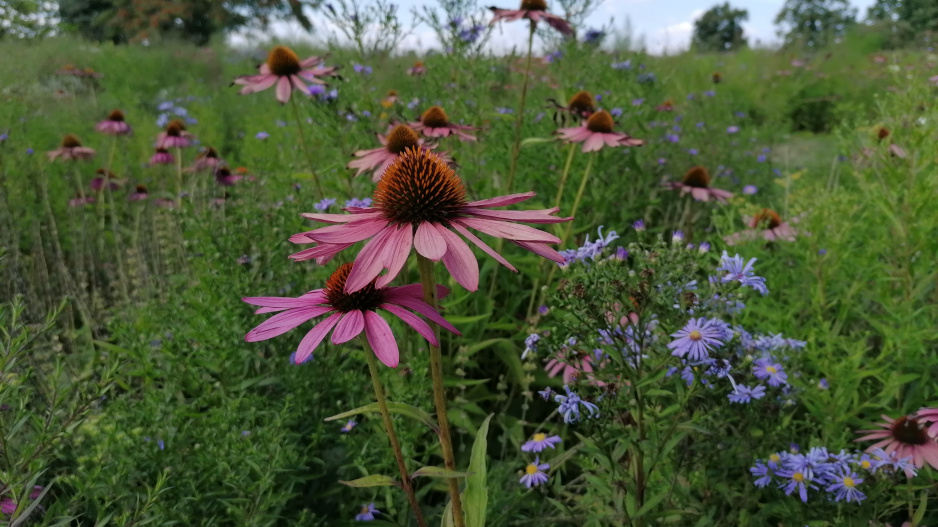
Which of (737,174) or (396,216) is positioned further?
(737,174)

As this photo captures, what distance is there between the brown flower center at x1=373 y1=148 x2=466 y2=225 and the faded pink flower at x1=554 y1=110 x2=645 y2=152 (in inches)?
56.2

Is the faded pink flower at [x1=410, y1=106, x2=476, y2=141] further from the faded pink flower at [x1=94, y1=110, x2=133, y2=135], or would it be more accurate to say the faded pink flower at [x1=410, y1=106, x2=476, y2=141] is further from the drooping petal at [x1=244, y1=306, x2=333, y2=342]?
the faded pink flower at [x1=94, y1=110, x2=133, y2=135]

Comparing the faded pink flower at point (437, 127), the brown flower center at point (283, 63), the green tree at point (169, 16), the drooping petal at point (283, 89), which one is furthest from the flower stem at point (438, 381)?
the green tree at point (169, 16)

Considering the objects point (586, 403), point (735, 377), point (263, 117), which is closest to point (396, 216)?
point (586, 403)

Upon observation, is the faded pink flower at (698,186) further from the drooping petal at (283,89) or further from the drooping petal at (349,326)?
the drooping petal at (349,326)

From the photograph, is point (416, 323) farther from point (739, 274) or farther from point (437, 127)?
point (437, 127)

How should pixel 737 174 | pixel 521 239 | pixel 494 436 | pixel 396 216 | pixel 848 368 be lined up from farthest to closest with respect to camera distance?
pixel 737 174 → pixel 494 436 → pixel 848 368 → pixel 396 216 → pixel 521 239

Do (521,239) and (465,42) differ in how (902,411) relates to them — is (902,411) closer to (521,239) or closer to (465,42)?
(521,239)

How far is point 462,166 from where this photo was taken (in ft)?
8.72

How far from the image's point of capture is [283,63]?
8.45 feet

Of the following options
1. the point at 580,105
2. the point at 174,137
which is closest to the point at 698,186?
the point at 580,105

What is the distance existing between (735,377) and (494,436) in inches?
44.0

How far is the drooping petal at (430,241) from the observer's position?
822mm

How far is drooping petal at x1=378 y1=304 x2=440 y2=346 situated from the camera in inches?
33.7
